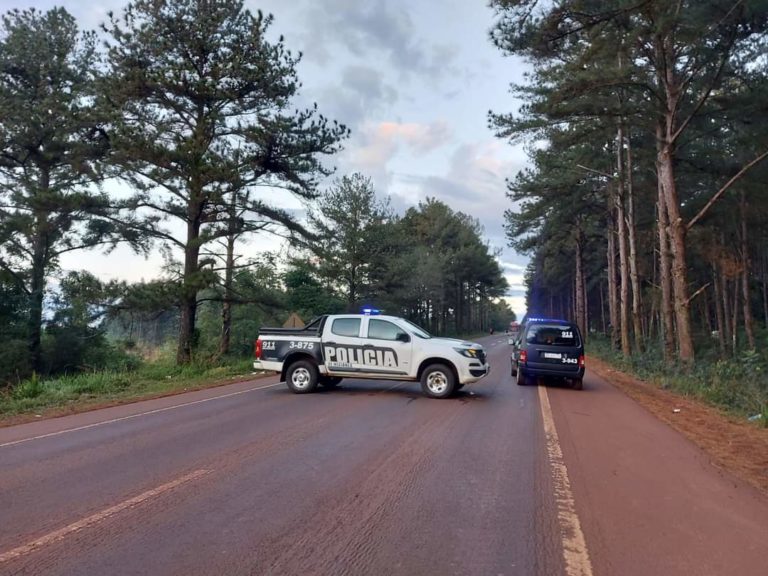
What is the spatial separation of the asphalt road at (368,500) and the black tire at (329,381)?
13.6 ft

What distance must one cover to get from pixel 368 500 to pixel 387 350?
813cm

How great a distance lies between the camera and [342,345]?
14.2 metres

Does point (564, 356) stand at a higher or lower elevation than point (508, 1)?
lower

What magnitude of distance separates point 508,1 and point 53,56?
75.2 ft

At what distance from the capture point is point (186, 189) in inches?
872

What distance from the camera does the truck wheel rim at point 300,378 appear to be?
14.5 meters

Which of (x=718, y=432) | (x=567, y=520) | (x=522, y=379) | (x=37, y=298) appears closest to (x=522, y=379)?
(x=522, y=379)

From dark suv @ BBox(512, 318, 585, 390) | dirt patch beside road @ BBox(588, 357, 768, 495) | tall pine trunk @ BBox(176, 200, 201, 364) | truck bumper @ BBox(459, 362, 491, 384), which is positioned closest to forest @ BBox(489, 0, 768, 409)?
dirt patch beside road @ BBox(588, 357, 768, 495)

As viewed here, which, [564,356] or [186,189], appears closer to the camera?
[564,356]

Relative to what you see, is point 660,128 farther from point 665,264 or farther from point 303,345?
point 303,345

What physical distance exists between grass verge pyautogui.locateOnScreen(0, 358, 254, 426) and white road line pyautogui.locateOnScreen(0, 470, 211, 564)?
21.4 feet

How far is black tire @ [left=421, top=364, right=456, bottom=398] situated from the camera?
43.7 ft

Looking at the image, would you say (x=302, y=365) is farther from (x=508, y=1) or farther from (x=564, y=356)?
(x=508, y=1)

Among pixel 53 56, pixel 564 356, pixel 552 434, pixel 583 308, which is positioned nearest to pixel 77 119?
pixel 53 56
